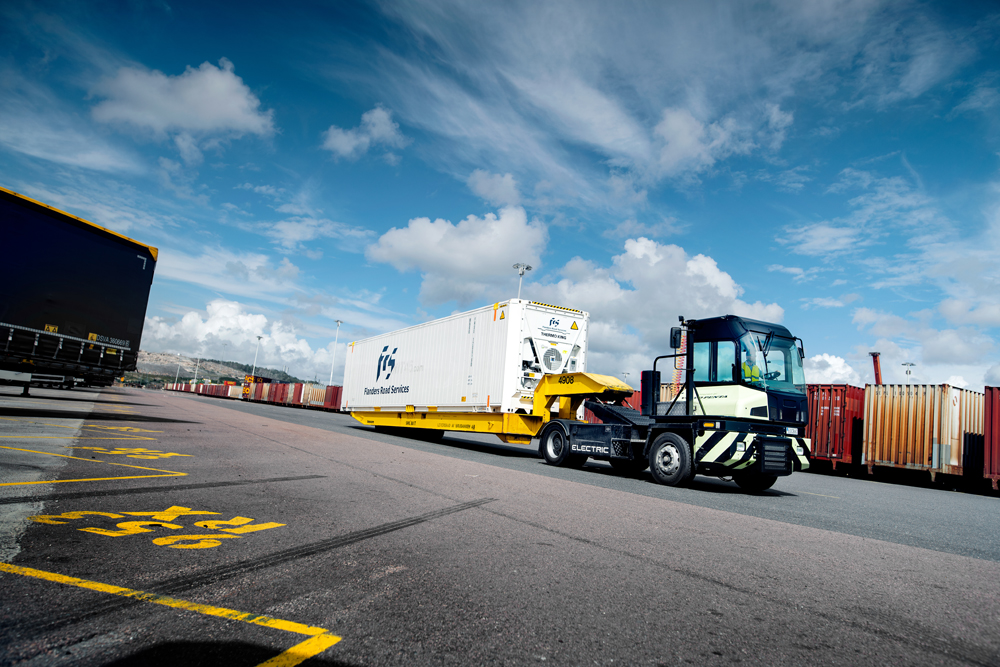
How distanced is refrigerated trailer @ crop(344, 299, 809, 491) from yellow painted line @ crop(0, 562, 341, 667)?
318 inches

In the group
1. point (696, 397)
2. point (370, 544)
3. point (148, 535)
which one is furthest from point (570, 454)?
point (148, 535)

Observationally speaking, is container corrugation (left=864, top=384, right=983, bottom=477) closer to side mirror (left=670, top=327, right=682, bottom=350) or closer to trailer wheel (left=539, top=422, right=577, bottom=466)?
trailer wheel (left=539, top=422, right=577, bottom=466)

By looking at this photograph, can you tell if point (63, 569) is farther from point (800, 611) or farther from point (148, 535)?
point (800, 611)

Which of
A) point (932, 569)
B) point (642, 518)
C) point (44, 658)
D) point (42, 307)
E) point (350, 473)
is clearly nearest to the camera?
point (44, 658)

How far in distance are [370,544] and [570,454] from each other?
874cm

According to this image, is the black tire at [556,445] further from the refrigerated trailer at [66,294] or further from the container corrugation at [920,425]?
the refrigerated trailer at [66,294]

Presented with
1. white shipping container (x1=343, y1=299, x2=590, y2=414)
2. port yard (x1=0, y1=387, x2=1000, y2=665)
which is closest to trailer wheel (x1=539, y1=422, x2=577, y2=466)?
white shipping container (x1=343, y1=299, x2=590, y2=414)

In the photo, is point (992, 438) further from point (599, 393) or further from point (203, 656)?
point (203, 656)

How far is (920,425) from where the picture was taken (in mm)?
14133

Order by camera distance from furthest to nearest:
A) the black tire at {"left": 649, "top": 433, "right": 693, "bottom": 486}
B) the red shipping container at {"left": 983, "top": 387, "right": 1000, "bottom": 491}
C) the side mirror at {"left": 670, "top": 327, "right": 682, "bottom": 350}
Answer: the red shipping container at {"left": 983, "top": 387, "right": 1000, "bottom": 491}, the black tire at {"left": 649, "top": 433, "right": 693, "bottom": 486}, the side mirror at {"left": 670, "top": 327, "right": 682, "bottom": 350}

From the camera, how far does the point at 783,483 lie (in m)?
12.3

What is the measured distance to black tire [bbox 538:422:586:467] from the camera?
1216 cm

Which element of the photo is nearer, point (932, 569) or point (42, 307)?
point (932, 569)

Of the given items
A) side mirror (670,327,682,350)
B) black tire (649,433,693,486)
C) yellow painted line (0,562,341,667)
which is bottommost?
yellow painted line (0,562,341,667)
